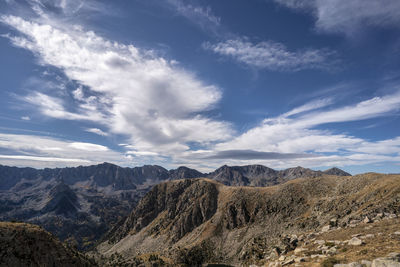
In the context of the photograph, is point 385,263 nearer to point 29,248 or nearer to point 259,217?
point 29,248

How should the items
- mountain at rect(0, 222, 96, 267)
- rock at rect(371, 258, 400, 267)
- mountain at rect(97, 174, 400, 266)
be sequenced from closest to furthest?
1. rock at rect(371, 258, 400, 267)
2. mountain at rect(0, 222, 96, 267)
3. mountain at rect(97, 174, 400, 266)

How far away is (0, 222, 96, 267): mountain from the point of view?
46375 mm

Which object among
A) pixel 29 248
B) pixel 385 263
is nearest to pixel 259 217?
pixel 29 248

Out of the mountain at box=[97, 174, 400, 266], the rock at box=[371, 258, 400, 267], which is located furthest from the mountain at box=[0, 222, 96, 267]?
the mountain at box=[97, 174, 400, 266]

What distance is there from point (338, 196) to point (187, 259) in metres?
112

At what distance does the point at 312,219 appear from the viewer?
114 m

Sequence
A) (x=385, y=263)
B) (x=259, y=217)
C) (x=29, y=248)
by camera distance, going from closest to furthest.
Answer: (x=385, y=263) < (x=29, y=248) < (x=259, y=217)

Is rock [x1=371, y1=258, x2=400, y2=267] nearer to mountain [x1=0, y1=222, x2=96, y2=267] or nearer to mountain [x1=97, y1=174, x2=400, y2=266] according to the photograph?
mountain [x1=0, y1=222, x2=96, y2=267]

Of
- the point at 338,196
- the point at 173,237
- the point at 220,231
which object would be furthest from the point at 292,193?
the point at 173,237

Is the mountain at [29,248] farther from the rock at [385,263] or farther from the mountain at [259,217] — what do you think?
the mountain at [259,217]

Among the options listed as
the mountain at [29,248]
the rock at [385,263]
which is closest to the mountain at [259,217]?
the rock at [385,263]

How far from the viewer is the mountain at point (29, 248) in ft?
152

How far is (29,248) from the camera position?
50031mm

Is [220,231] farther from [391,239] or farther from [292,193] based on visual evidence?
[391,239]
